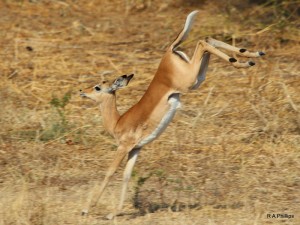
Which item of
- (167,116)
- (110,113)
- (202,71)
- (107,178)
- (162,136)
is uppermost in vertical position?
(162,136)

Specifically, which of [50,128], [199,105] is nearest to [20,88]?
[50,128]

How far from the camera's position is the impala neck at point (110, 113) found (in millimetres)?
7031

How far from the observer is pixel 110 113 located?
7.07 metres

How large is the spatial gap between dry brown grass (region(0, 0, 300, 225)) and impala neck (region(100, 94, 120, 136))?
0.55 metres

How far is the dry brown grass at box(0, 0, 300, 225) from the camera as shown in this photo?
6.98 m

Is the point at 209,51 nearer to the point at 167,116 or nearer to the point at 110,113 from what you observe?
the point at 167,116

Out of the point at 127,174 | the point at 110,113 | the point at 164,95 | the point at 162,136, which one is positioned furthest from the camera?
the point at 162,136

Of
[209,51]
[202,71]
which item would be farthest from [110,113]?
[209,51]

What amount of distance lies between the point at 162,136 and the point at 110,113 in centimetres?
161

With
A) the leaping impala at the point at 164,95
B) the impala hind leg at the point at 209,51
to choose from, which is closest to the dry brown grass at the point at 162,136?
the leaping impala at the point at 164,95

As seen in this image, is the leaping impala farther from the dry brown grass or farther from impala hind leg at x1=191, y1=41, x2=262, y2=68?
the dry brown grass

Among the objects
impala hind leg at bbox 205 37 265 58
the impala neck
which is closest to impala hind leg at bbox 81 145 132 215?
the impala neck

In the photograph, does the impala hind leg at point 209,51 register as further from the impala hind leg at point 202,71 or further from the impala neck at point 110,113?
the impala neck at point 110,113

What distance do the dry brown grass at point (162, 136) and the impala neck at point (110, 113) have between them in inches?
21.6
